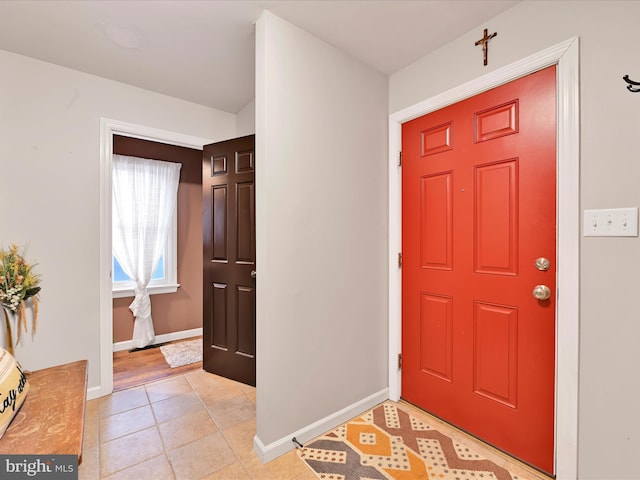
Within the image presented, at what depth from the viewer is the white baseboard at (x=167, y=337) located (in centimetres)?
328

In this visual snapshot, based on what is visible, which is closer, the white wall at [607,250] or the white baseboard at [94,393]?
the white wall at [607,250]

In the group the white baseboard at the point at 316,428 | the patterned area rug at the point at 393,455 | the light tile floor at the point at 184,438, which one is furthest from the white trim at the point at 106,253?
the patterned area rug at the point at 393,455

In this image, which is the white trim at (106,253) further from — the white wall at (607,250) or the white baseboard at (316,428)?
the white wall at (607,250)

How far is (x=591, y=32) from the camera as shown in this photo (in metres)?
1.34

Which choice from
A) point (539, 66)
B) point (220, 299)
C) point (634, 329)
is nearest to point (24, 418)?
point (220, 299)

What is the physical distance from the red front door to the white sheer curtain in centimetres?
A: 280

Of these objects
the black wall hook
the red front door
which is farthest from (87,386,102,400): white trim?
the black wall hook

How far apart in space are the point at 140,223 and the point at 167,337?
4.55ft

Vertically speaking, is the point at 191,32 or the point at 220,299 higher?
the point at 191,32

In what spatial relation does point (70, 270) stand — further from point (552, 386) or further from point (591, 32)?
point (591, 32)

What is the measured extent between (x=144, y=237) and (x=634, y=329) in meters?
3.95

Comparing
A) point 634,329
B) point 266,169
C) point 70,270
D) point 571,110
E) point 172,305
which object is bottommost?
point 172,305

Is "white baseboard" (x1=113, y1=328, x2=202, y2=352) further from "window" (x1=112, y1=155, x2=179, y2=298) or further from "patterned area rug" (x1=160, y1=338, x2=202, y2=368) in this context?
"window" (x1=112, y1=155, x2=179, y2=298)

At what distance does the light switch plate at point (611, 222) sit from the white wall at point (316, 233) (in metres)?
1.16
